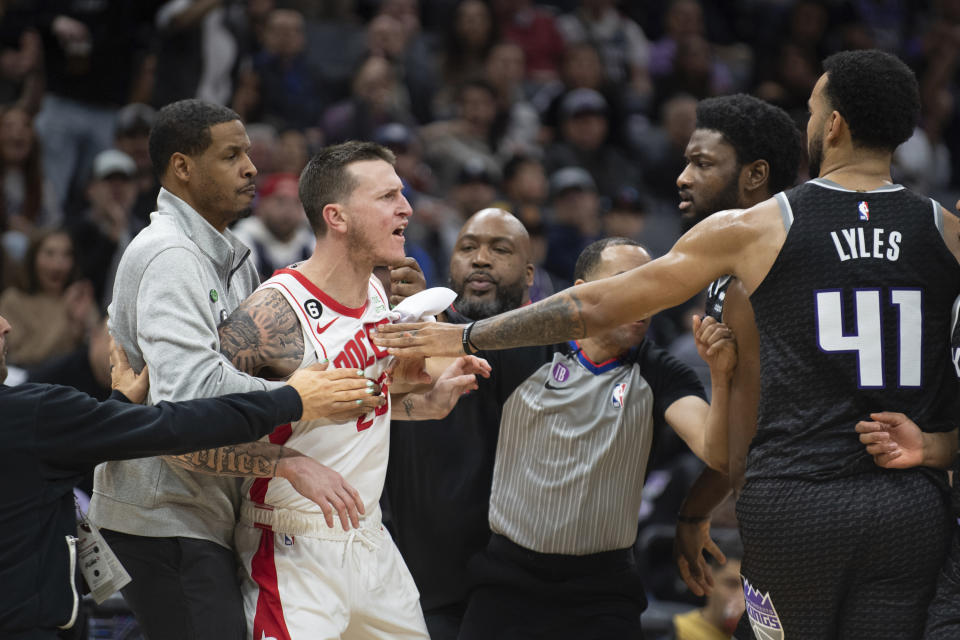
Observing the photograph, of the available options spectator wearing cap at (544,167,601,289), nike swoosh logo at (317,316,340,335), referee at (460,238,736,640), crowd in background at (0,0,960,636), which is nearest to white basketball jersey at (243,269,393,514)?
nike swoosh logo at (317,316,340,335)

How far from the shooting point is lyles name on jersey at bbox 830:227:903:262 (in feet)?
11.9

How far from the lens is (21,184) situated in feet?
30.6

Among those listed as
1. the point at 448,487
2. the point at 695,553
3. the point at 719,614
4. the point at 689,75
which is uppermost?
the point at 689,75

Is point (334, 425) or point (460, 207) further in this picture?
point (460, 207)

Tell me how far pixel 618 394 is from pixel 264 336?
5.15 ft

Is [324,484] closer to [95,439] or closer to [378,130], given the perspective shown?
[95,439]

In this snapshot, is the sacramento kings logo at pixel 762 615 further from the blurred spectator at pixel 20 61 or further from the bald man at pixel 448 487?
the blurred spectator at pixel 20 61

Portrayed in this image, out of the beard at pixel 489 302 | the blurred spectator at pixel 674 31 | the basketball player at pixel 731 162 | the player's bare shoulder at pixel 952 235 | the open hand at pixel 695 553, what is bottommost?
the open hand at pixel 695 553

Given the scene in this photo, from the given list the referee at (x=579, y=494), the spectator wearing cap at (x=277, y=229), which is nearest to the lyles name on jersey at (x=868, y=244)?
A: the referee at (x=579, y=494)

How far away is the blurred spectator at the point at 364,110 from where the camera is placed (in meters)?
9.84

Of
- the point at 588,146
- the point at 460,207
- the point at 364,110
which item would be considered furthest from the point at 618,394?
the point at 588,146

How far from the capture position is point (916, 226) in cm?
367

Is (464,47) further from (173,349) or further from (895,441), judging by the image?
(895,441)

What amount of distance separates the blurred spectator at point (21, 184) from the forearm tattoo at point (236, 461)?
569 cm
